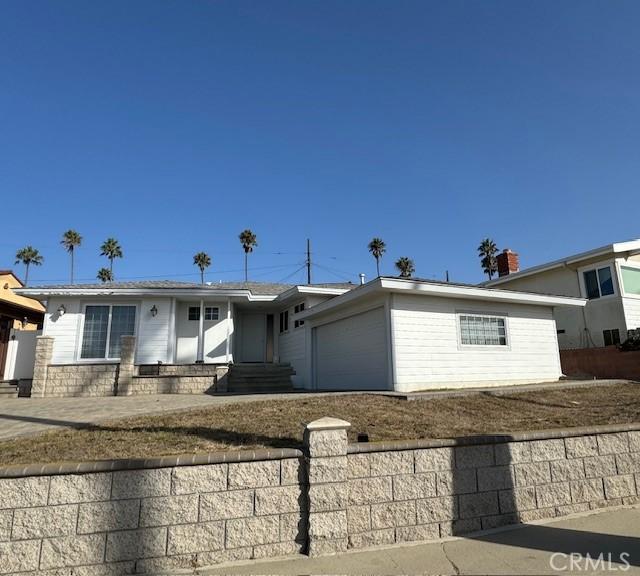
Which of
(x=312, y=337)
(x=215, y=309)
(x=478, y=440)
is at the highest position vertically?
(x=215, y=309)

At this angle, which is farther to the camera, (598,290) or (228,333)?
(598,290)

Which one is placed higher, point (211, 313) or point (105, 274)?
point (105, 274)

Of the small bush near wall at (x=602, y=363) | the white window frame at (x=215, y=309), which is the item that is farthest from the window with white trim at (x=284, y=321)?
the small bush near wall at (x=602, y=363)

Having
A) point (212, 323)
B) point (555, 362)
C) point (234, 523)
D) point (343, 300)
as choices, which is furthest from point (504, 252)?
point (234, 523)

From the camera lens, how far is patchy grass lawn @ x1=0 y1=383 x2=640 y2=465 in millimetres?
4910

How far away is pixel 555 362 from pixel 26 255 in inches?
2353

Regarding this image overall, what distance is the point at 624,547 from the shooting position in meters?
4.05

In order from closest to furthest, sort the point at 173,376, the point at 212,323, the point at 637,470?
the point at 637,470 < the point at 173,376 < the point at 212,323

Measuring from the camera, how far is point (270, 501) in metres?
3.89

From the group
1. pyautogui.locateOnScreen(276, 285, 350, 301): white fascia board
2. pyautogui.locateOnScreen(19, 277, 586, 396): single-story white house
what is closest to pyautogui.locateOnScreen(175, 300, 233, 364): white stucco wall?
pyautogui.locateOnScreen(19, 277, 586, 396): single-story white house

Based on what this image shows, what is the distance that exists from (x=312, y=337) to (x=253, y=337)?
418 cm

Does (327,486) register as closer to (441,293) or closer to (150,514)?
(150,514)

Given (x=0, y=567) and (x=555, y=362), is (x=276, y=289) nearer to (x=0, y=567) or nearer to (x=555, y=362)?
(x=555, y=362)

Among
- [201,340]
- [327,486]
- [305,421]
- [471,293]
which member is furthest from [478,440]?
[201,340]
